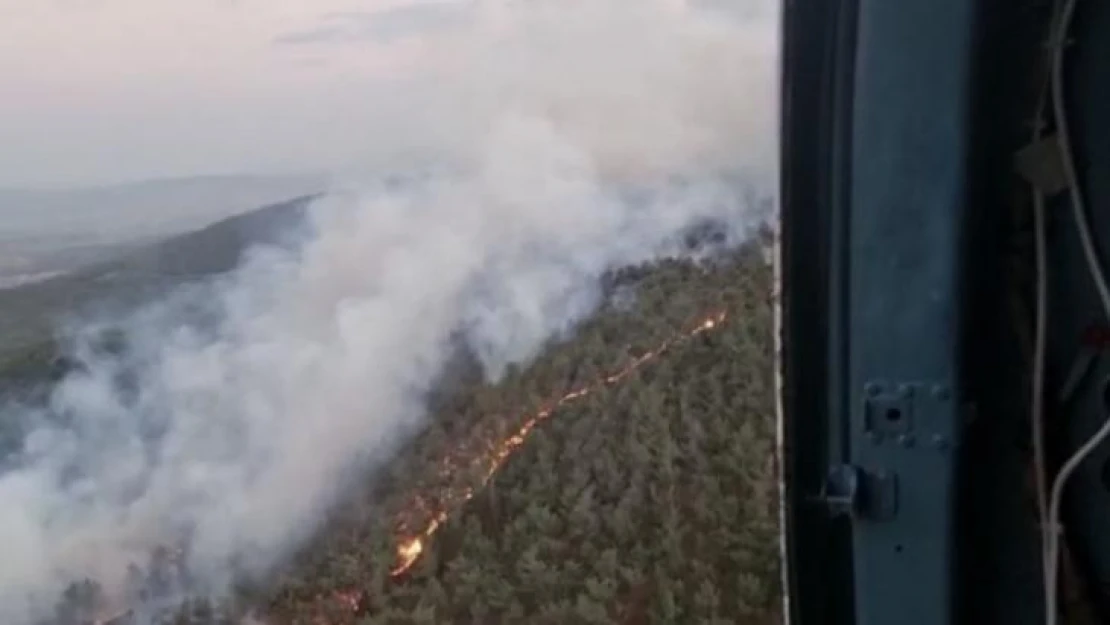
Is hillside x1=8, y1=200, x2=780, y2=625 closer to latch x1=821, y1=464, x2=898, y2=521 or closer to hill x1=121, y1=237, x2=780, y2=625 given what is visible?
hill x1=121, y1=237, x2=780, y2=625

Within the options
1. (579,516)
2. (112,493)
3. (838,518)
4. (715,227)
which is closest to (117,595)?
(112,493)

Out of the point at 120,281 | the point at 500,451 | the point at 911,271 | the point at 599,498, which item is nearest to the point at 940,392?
the point at 911,271

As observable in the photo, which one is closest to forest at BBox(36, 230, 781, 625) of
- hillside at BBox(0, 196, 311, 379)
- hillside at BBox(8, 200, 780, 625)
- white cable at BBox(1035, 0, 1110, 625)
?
hillside at BBox(8, 200, 780, 625)

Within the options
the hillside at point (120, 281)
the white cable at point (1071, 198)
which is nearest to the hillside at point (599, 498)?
the hillside at point (120, 281)

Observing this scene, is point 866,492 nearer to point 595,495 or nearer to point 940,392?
point 940,392

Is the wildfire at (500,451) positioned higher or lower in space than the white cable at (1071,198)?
lower

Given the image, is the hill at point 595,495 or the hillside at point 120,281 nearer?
the hill at point 595,495

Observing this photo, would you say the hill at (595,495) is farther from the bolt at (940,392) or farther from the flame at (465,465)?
the bolt at (940,392)

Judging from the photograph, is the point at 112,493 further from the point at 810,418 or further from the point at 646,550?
the point at 810,418
